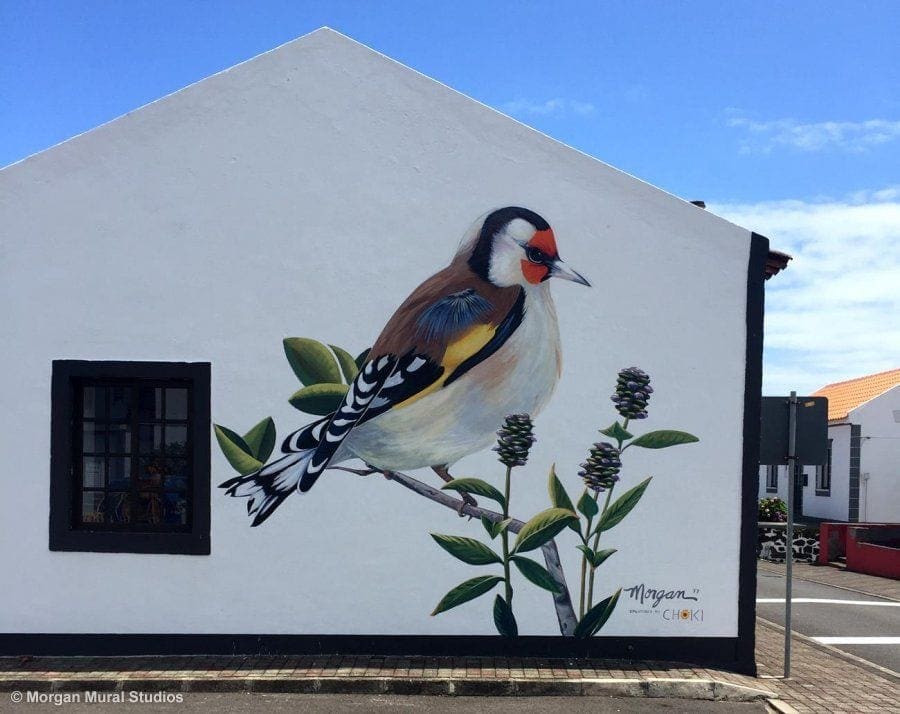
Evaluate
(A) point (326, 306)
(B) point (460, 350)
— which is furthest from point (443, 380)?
(A) point (326, 306)

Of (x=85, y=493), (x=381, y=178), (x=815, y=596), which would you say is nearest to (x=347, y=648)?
(x=85, y=493)

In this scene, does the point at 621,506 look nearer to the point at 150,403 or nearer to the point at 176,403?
the point at 176,403

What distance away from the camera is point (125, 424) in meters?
7.59

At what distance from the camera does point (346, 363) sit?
7492mm

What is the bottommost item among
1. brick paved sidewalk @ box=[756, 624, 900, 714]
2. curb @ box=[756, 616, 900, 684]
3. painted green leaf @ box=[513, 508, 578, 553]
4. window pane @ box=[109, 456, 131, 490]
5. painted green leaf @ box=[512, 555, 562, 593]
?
curb @ box=[756, 616, 900, 684]

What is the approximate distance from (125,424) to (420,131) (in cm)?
375

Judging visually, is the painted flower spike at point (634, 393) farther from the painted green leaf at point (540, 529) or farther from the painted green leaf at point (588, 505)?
the painted green leaf at point (540, 529)

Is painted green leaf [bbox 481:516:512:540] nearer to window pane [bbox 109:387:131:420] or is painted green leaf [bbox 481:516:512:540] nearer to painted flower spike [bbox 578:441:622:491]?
painted flower spike [bbox 578:441:622:491]

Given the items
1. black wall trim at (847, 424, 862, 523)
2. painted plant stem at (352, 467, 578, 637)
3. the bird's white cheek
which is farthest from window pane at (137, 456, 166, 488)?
black wall trim at (847, 424, 862, 523)

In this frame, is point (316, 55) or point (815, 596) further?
point (815, 596)

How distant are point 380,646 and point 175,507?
2.23 m

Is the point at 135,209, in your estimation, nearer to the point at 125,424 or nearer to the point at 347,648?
the point at 125,424

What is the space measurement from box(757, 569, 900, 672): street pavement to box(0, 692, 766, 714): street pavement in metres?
3.17

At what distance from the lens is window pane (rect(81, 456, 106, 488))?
7.63 meters
